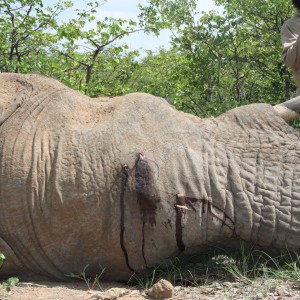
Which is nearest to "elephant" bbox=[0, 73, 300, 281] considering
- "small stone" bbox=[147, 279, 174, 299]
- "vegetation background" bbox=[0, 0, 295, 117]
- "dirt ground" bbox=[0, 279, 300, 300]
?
"dirt ground" bbox=[0, 279, 300, 300]

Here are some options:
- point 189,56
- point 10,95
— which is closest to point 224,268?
point 10,95

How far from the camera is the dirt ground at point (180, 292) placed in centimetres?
351

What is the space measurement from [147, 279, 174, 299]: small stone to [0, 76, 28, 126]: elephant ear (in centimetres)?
143

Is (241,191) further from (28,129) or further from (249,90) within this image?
(249,90)

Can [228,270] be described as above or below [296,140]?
below

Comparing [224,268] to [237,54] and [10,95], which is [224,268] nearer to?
[10,95]

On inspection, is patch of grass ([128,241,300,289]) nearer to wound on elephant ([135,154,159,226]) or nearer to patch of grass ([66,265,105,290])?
patch of grass ([66,265,105,290])

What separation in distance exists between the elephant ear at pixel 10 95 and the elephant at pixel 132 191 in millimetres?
85

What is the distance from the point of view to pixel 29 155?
3.98 meters

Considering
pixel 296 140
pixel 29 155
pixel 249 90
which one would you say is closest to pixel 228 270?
pixel 296 140

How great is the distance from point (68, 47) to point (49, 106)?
5.60m

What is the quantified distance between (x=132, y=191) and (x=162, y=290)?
60 centimetres

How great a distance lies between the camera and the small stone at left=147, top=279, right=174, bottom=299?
3582 millimetres

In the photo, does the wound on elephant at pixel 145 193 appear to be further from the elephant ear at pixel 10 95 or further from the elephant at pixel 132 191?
the elephant ear at pixel 10 95
